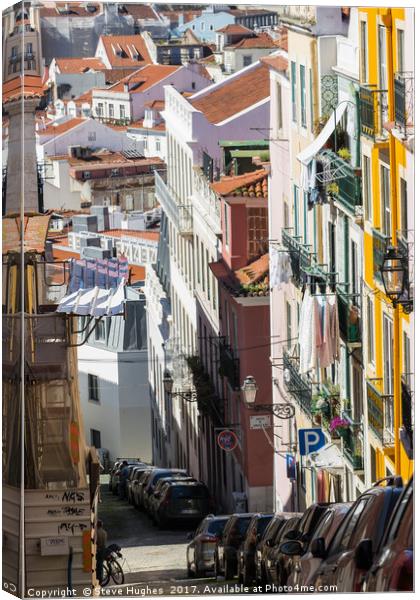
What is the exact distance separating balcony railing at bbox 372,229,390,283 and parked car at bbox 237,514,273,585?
230 cm

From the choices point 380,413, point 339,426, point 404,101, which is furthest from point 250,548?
point 404,101

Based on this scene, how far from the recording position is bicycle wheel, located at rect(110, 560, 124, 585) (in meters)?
23.4

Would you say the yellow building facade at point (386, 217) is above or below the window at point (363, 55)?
below

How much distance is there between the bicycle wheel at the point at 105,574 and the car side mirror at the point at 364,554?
2842mm

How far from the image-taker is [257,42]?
2431 centimetres

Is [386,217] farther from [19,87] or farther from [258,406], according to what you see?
[19,87]

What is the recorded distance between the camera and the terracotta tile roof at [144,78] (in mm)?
23969

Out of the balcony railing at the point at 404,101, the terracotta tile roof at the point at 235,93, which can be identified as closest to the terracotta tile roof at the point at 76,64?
the terracotta tile roof at the point at 235,93

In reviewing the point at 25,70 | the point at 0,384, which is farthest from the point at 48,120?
the point at 0,384

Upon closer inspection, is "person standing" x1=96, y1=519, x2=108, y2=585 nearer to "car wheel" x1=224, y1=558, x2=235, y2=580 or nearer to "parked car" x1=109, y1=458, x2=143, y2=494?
"parked car" x1=109, y1=458, x2=143, y2=494

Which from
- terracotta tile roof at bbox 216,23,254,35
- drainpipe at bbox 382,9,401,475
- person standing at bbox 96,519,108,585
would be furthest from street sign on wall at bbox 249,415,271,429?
terracotta tile roof at bbox 216,23,254,35

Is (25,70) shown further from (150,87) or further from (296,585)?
(296,585)

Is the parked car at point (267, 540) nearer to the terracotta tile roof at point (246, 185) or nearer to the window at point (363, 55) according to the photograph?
the terracotta tile roof at point (246, 185)

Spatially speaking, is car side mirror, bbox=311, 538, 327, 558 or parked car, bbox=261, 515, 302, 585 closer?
car side mirror, bbox=311, 538, 327, 558
